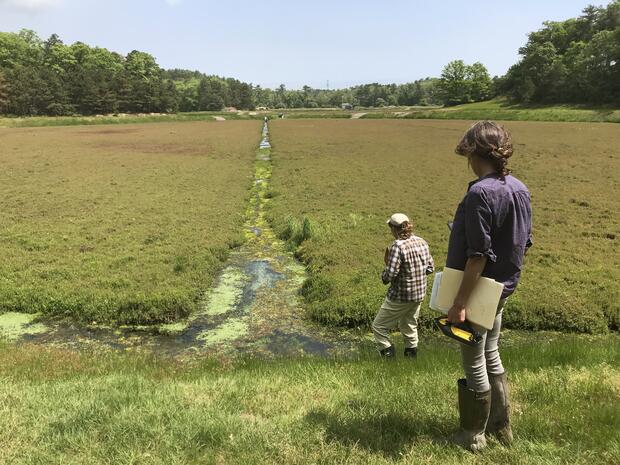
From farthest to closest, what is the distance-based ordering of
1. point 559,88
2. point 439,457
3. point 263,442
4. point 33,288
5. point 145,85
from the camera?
1. point 145,85
2. point 559,88
3. point 33,288
4. point 263,442
5. point 439,457

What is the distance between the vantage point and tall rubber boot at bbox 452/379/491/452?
11.0 ft

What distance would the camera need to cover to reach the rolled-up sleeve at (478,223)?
297 centimetres

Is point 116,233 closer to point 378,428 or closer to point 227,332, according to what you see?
point 227,332

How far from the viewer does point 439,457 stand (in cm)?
334

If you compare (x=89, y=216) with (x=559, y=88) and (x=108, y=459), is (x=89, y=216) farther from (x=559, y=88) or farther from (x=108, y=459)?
(x=559, y=88)

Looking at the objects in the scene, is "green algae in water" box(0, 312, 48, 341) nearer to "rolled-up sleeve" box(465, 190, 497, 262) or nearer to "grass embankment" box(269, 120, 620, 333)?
"grass embankment" box(269, 120, 620, 333)

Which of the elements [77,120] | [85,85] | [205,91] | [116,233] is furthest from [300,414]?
[205,91]

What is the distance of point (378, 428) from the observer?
148 inches

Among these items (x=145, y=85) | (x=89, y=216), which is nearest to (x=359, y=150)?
(x=89, y=216)

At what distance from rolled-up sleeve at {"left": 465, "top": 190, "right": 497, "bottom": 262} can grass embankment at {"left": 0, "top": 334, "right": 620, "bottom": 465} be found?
62.6 inches

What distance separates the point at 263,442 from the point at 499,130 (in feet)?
9.90

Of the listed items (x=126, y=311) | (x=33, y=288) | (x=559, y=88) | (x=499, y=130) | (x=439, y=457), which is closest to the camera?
(x=499, y=130)

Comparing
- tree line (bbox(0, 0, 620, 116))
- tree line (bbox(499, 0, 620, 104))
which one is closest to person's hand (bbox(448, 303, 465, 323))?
tree line (bbox(499, 0, 620, 104))

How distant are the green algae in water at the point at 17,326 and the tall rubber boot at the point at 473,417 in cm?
796
